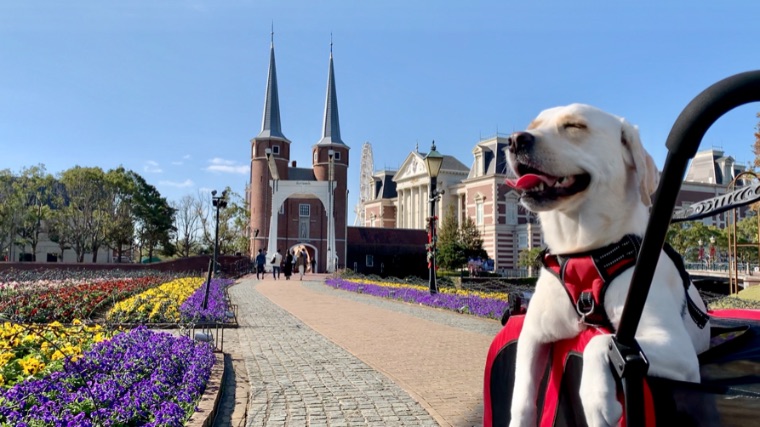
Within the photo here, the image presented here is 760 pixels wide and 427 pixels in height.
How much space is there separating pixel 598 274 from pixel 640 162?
38 centimetres

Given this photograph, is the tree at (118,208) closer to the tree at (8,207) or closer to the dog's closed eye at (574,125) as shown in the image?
the tree at (8,207)

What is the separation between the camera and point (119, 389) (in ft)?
14.5

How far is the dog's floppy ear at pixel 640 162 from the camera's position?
1.73 m

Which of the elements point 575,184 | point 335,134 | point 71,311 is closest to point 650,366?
point 575,184

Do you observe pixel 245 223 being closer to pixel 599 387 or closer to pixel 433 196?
pixel 433 196

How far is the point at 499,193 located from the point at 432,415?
153ft

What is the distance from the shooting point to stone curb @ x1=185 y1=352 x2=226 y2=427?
13.9ft

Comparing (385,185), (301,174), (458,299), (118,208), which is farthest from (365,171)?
(458,299)

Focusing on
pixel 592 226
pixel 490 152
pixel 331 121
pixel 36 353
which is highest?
pixel 331 121

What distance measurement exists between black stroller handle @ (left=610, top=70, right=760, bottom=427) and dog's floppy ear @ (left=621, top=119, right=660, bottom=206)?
0.57 meters

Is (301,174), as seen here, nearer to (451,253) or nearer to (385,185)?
(385,185)

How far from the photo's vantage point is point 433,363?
7570 millimetres

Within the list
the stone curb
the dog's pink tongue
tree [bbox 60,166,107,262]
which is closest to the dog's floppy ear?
the dog's pink tongue

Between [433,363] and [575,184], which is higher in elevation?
[575,184]
